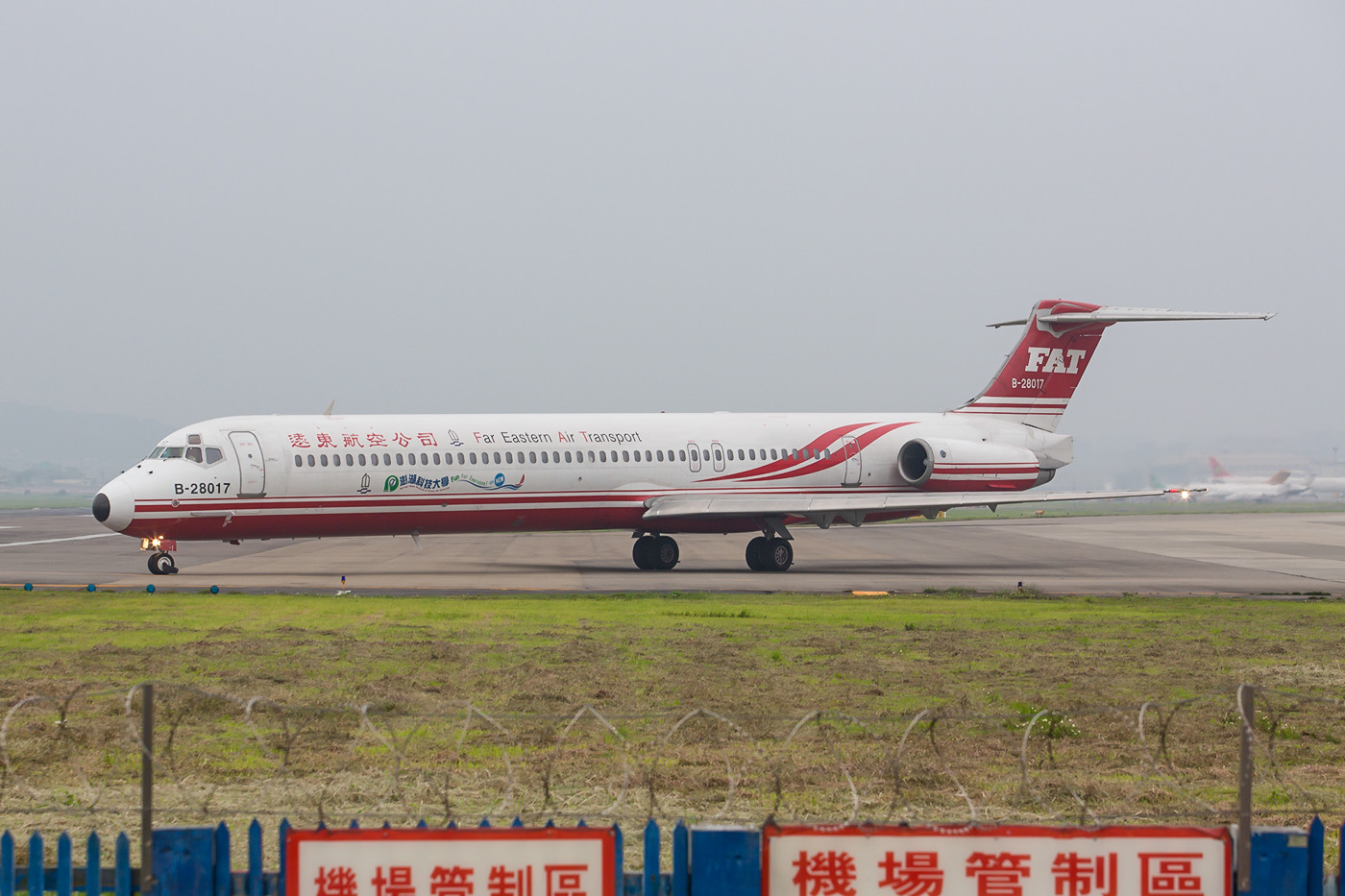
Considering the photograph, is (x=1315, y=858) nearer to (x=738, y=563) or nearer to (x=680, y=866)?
(x=680, y=866)

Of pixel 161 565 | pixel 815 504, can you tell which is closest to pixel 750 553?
pixel 815 504

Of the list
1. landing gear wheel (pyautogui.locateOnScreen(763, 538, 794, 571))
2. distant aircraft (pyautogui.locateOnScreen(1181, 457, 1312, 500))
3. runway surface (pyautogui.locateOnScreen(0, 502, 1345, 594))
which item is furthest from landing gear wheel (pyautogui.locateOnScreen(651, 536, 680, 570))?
distant aircraft (pyautogui.locateOnScreen(1181, 457, 1312, 500))

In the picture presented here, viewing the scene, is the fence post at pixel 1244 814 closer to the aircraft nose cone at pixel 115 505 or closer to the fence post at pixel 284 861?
the fence post at pixel 284 861

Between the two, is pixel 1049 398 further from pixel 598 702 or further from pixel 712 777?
pixel 712 777

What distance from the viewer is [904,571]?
31625mm

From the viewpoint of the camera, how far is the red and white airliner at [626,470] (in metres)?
26.6

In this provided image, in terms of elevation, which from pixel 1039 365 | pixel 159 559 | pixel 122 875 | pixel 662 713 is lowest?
pixel 122 875

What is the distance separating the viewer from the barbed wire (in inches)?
334

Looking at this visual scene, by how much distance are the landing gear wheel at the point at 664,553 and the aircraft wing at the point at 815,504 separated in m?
1.29

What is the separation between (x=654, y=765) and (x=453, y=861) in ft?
10.4

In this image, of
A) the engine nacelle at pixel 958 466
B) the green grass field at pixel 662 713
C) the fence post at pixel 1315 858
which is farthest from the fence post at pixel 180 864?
the engine nacelle at pixel 958 466

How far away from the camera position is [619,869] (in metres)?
5.63

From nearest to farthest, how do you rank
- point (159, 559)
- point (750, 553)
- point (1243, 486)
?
1. point (159, 559)
2. point (750, 553)
3. point (1243, 486)

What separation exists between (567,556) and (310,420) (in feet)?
34.8
